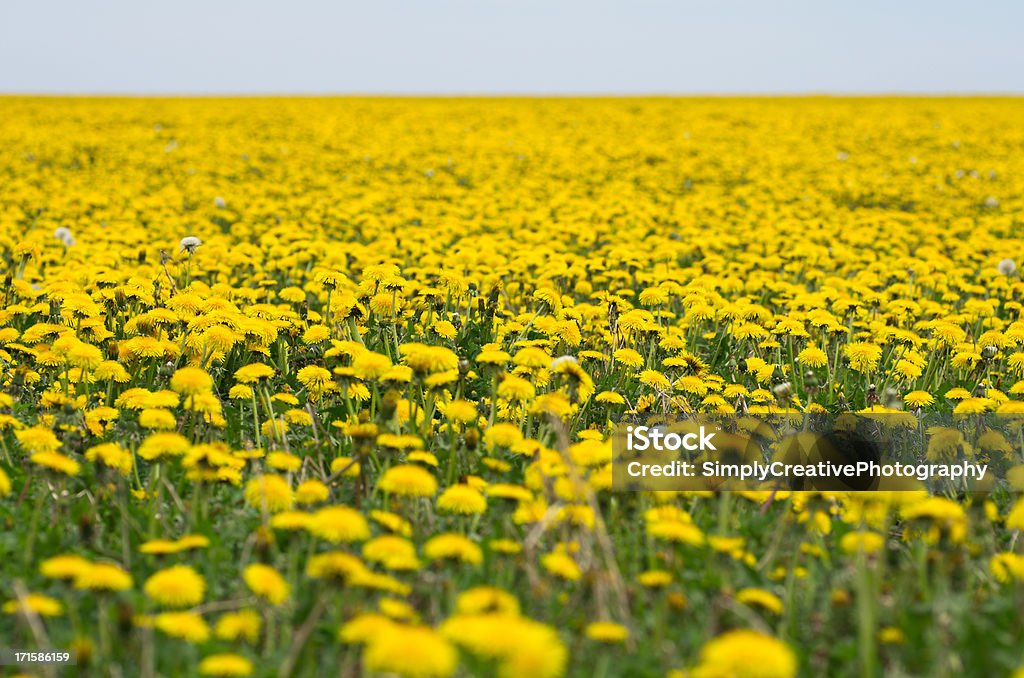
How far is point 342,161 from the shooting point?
16156mm

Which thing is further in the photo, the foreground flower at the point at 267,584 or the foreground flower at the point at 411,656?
the foreground flower at the point at 267,584

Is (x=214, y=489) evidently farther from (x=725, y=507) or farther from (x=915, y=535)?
(x=915, y=535)

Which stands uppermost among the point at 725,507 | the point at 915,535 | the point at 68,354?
the point at 68,354

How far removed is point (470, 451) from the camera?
353cm

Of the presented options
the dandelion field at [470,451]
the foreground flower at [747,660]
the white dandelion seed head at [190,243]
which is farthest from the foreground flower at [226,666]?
the white dandelion seed head at [190,243]

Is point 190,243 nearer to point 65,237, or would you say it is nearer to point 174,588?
point 65,237

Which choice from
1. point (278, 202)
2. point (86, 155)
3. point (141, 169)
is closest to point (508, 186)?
point (278, 202)

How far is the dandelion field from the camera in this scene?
7.52 feet

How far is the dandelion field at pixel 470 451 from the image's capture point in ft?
7.52

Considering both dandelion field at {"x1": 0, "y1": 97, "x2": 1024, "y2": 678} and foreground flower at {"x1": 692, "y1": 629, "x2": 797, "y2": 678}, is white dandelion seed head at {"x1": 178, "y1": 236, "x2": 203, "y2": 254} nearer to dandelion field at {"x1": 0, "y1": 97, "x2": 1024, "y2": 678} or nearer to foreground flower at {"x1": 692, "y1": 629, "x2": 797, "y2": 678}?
dandelion field at {"x1": 0, "y1": 97, "x2": 1024, "y2": 678}

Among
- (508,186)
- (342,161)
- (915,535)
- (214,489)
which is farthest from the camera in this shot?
(342,161)

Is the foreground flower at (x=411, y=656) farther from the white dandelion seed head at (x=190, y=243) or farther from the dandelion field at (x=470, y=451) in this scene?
the white dandelion seed head at (x=190, y=243)

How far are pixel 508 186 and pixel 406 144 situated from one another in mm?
6752

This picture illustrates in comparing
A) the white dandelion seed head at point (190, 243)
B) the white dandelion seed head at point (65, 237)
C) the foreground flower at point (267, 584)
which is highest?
the white dandelion seed head at point (190, 243)
